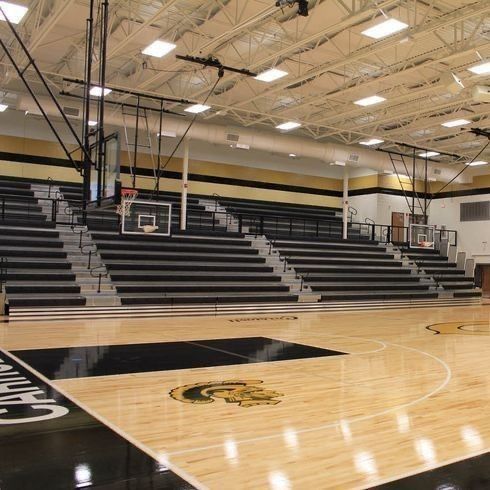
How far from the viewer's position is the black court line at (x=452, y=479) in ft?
10.4

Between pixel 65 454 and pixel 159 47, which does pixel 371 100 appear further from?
pixel 65 454

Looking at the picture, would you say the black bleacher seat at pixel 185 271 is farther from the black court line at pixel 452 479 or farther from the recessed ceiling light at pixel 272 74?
the black court line at pixel 452 479

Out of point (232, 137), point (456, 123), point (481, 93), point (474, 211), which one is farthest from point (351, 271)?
point (474, 211)

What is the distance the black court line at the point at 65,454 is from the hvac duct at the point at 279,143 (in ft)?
38.2

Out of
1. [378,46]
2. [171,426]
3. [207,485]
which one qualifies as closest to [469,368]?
[171,426]

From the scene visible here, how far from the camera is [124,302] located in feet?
41.9

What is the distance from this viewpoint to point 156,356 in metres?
7.45

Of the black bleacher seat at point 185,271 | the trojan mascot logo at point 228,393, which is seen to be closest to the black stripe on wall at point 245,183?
the black bleacher seat at point 185,271

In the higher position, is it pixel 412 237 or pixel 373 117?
pixel 373 117

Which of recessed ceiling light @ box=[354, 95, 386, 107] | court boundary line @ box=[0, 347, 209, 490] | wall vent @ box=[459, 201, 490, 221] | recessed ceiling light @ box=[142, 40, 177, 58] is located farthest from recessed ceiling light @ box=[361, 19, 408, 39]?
wall vent @ box=[459, 201, 490, 221]

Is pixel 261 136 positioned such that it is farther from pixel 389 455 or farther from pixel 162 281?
pixel 389 455

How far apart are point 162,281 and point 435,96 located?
29.9ft

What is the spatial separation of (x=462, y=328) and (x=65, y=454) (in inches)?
401

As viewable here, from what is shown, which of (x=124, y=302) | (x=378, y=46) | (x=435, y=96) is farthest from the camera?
(x=435, y=96)
